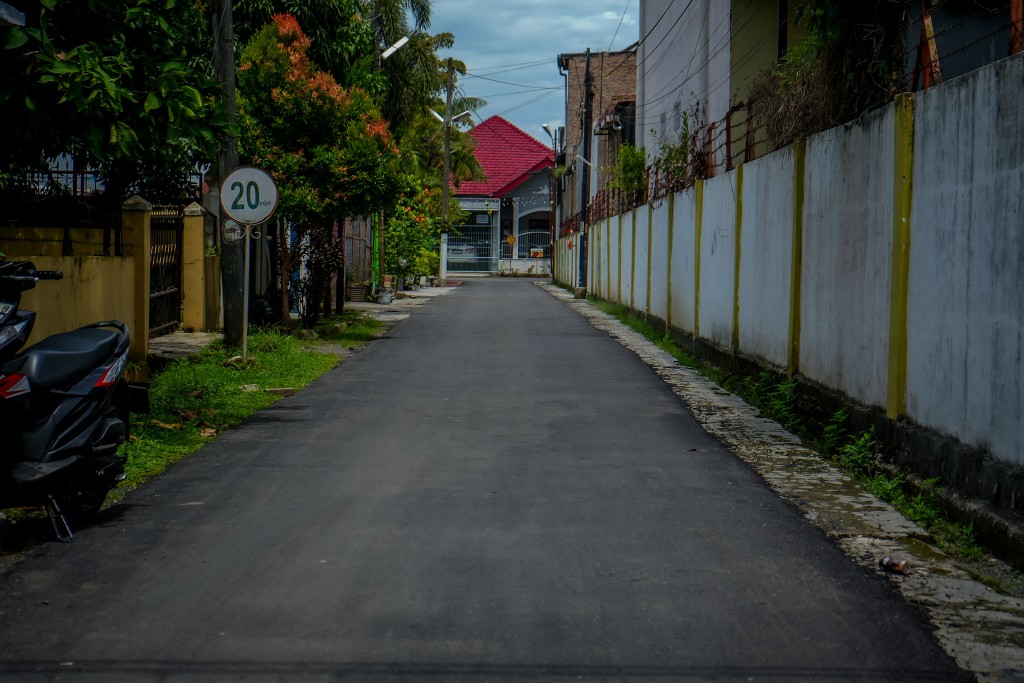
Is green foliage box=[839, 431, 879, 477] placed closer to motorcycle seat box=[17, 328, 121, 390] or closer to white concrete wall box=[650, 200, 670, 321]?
motorcycle seat box=[17, 328, 121, 390]

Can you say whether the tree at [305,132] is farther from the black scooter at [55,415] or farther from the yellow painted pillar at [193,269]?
the black scooter at [55,415]

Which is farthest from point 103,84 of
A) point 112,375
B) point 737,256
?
point 737,256

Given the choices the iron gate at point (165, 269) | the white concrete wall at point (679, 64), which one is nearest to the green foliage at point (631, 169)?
the white concrete wall at point (679, 64)

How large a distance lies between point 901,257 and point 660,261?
1371 centimetres

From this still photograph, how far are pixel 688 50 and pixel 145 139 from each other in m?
18.0

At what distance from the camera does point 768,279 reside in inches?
485

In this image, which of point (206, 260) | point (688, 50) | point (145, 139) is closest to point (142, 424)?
point (145, 139)

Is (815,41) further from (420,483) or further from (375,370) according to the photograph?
(375,370)

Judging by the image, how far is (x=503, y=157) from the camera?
79000 millimetres

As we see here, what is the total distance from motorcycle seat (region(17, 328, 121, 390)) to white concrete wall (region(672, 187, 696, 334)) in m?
11.8

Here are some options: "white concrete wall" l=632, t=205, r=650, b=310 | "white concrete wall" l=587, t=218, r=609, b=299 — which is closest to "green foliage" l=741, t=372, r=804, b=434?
"white concrete wall" l=632, t=205, r=650, b=310

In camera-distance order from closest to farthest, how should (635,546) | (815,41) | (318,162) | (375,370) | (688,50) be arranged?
(635,546) < (815,41) < (375,370) < (318,162) < (688,50)

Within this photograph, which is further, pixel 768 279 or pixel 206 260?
pixel 206 260

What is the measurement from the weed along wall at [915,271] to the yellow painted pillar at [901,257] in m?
0.01
